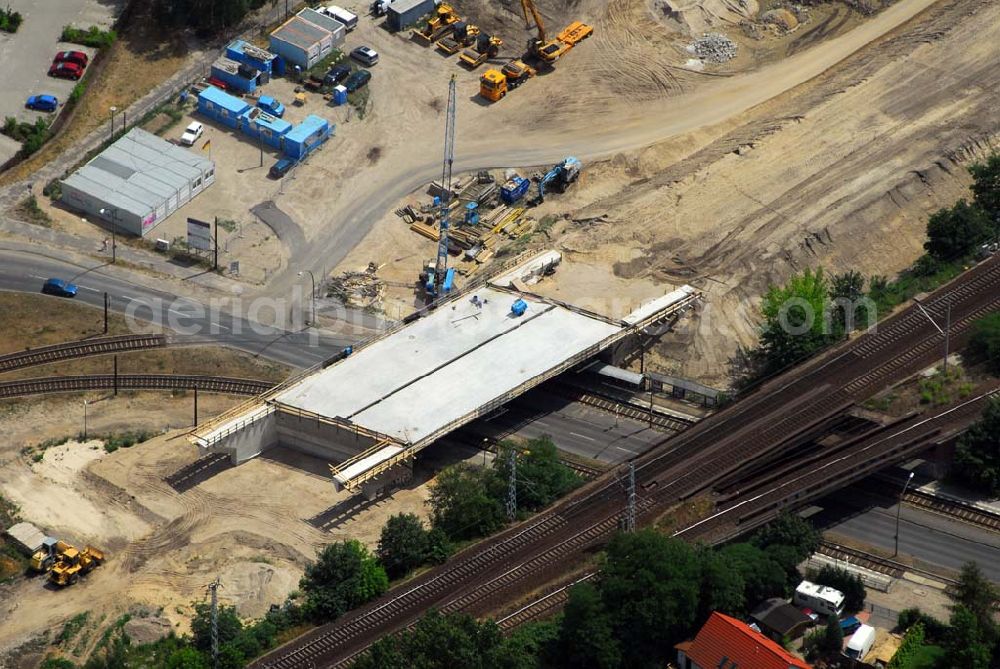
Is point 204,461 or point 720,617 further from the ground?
point 720,617

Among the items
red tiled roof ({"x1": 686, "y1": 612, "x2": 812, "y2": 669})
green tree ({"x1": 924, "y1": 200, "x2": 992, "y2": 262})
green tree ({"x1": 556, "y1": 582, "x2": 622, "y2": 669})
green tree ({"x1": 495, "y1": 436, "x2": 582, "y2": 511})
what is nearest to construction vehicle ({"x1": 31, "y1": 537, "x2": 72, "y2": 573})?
green tree ({"x1": 495, "y1": 436, "x2": 582, "y2": 511})

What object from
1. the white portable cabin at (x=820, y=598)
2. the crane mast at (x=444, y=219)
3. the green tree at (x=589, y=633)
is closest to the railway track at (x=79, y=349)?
the crane mast at (x=444, y=219)

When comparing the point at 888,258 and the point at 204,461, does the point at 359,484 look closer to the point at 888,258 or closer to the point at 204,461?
the point at 204,461

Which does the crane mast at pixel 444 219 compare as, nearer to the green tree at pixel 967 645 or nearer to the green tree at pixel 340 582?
the green tree at pixel 340 582

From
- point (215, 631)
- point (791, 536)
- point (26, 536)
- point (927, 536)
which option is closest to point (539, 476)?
point (791, 536)

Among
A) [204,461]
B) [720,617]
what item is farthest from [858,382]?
[204,461]
